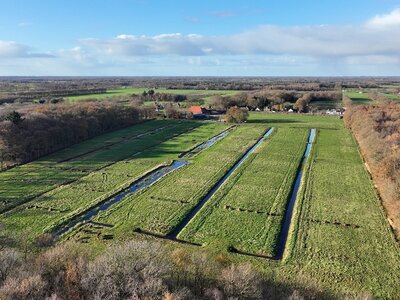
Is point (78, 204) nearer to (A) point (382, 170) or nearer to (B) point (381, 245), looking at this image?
(B) point (381, 245)

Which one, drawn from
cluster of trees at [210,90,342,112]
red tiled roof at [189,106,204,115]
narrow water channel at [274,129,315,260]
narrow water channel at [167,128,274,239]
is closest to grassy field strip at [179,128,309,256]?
narrow water channel at [274,129,315,260]

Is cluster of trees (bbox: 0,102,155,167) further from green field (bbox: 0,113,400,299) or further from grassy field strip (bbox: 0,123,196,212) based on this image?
grassy field strip (bbox: 0,123,196,212)

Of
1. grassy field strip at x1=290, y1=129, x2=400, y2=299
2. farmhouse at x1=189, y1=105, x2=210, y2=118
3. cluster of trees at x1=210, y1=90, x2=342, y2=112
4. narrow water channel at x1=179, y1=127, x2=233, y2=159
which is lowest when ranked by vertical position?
grassy field strip at x1=290, y1=129, x2=400, y2=299

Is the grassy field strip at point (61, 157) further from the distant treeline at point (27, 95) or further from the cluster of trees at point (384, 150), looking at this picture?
the distant treeline at point (27, 95)

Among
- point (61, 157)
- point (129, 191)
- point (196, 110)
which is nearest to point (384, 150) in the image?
point (129, 191)

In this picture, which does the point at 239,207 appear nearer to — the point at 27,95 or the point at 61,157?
the point at 61,157

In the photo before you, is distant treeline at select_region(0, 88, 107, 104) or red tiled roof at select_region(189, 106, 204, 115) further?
distant treeline at select_region(0, 88, 107, 104)

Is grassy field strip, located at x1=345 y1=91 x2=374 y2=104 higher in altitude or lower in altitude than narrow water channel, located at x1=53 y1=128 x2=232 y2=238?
higher
